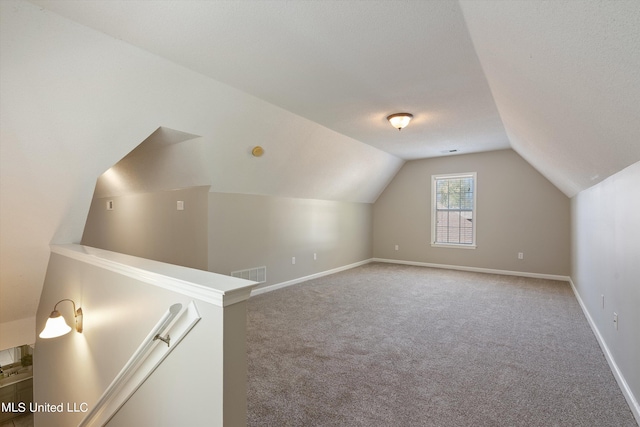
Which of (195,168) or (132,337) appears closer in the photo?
(132,337)

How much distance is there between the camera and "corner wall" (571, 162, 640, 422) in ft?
6.23

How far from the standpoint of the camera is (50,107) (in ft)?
6.79

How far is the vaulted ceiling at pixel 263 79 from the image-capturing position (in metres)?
1.39

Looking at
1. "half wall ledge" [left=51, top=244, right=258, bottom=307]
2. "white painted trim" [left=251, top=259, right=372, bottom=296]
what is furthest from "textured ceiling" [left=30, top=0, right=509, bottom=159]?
"white painted trim" [left=251, top=259, right=372, bottom=296]

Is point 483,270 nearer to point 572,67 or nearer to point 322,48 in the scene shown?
point 572,67

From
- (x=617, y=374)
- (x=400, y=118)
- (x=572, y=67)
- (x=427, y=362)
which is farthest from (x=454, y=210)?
(x=572, y=67)

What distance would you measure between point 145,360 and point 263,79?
2336 mm

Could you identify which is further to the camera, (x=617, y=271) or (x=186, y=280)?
(x=617, y=271)

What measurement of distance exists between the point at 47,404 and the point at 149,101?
136 inches

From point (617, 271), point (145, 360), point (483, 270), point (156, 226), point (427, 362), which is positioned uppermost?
point (156, 226)

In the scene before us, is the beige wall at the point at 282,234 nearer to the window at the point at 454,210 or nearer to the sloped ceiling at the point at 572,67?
the window at the point at 454,210

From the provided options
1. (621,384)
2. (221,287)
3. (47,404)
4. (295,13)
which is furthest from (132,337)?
(621,384)

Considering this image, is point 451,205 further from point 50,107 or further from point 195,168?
point 50,107

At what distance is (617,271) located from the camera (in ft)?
7.57
